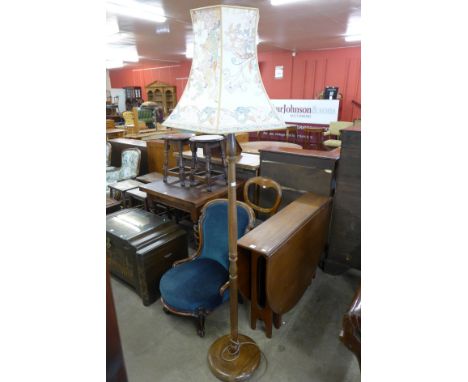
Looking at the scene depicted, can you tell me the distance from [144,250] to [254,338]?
0.92 meters

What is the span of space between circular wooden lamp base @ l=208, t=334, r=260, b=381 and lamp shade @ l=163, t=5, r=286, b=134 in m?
1.26

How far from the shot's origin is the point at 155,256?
1947 millimetres

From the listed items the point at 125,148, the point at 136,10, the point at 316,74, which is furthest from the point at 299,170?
the point at 316,74

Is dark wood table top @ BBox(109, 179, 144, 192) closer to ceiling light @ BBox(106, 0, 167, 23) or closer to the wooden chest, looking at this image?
the wooden chest

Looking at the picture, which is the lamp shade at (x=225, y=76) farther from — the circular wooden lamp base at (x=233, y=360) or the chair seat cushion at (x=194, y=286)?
the circular wooden lamp base at (x=233, y=360)

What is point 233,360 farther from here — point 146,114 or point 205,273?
point 146,114

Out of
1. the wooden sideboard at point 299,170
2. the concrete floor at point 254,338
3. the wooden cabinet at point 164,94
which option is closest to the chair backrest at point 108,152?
the concrete floor at point 254,338

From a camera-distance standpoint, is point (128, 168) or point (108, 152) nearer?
point (128, 168)

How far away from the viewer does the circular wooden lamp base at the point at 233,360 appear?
4.72 feet

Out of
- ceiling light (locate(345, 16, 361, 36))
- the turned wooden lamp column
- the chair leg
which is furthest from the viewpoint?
ceiling light (locate(345, 16, 361, 36))

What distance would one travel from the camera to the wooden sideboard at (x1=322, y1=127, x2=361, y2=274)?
193 centimetres

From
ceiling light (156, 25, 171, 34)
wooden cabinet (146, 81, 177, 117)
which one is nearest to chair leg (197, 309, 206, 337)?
ceiling light (156, 25, 171, 34)

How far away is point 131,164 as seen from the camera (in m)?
3.57
